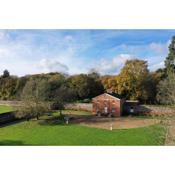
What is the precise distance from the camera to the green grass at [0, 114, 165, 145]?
18781 millimetres

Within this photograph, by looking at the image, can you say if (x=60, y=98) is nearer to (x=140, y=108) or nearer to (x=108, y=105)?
(x=108, y=105)

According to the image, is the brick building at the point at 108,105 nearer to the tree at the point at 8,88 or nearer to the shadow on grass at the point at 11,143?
the tree at the point at 8,88

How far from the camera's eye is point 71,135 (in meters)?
21.1

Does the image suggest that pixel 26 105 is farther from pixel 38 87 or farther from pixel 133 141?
pixel 133 141

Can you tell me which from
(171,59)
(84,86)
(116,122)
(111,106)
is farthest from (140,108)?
(84,86)

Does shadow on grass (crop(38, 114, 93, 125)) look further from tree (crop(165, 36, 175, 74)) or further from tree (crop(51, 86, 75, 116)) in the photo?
tree (crop(165, 36, 175, 74))

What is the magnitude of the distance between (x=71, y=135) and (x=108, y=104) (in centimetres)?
1081

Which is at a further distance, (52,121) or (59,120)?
(59,120)

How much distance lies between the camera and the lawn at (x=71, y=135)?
18.8m

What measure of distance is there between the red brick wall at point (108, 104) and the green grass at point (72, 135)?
7.02m

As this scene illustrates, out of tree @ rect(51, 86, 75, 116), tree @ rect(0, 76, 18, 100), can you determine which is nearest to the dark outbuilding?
tree @ rect(51, 86, 75, 116)

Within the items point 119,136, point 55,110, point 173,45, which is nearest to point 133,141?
point 119,136
